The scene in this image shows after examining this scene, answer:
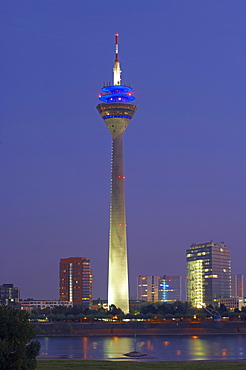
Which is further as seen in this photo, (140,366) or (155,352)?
(155,352)

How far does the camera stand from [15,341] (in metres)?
59.2

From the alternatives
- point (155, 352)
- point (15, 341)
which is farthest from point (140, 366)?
point (155, 352)

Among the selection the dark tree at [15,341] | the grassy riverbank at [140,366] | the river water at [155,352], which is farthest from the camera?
the river water at [155,352]

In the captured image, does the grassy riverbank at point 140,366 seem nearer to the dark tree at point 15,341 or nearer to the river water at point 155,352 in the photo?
the river water at point 155,352

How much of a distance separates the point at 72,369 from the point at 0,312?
2284 cm

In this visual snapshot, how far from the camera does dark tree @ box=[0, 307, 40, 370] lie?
58.0m

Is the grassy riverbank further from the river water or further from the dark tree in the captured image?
the dark tree

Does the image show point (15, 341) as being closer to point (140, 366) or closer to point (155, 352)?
point (140, 366)

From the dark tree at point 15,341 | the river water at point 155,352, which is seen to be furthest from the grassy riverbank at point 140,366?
the dark tree at point 15,341

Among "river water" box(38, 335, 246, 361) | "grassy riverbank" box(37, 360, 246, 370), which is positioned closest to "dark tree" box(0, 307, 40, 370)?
"grassy riverbank" box(37, 360, 246, 370)

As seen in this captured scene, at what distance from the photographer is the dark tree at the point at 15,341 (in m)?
58.0

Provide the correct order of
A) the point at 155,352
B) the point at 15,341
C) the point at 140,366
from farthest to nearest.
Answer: the point at 155,352
the point at 140,366
the point at 15,341

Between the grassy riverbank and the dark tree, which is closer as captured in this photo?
the dark tree


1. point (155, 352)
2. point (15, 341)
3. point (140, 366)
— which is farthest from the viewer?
point (155, 352)
